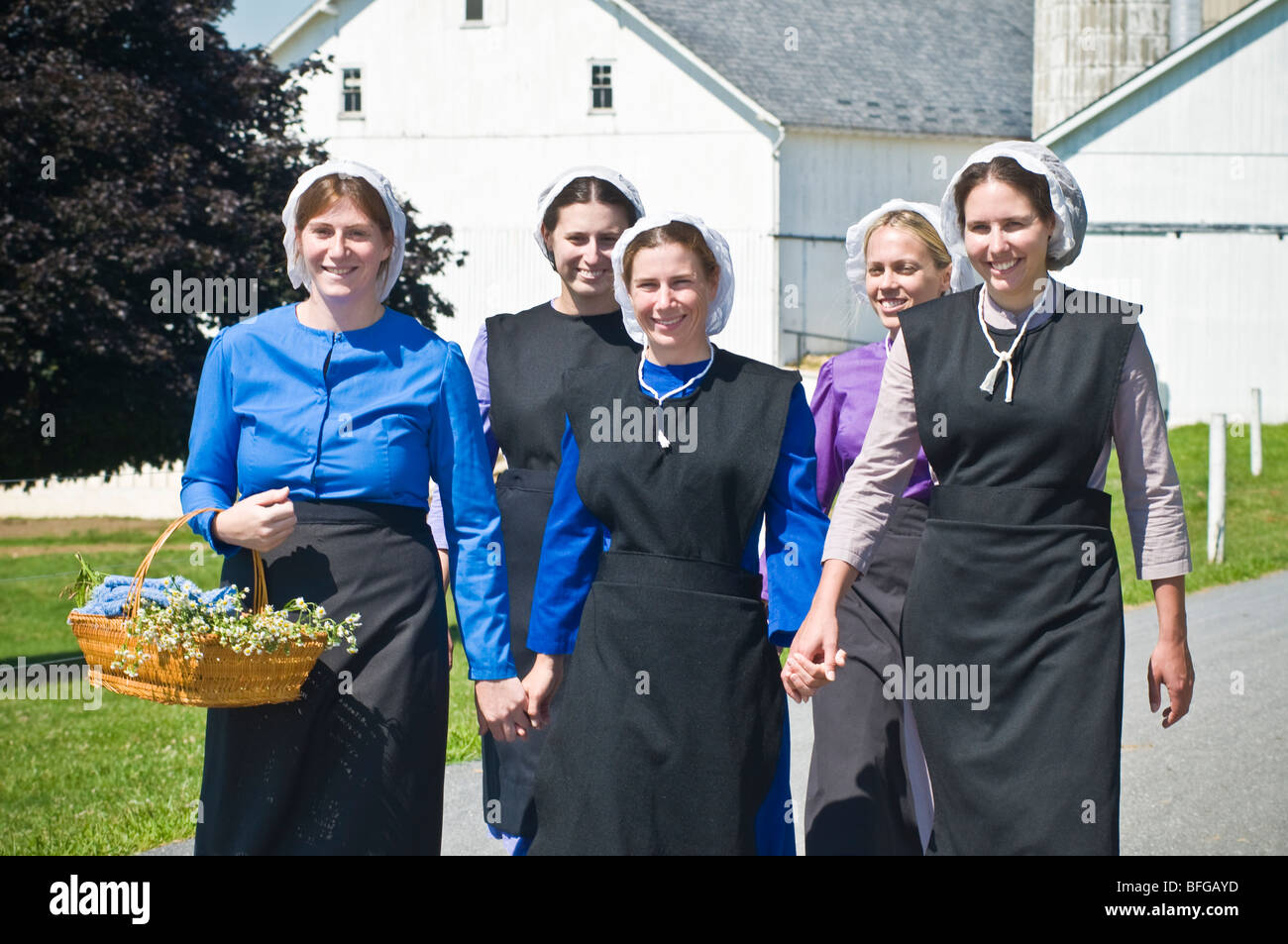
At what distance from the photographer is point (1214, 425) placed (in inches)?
646

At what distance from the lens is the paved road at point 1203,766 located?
6848 mm

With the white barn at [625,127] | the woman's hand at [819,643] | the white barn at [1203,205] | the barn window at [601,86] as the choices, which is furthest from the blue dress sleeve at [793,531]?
the barn window at [601,86]

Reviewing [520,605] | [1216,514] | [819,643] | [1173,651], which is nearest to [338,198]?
[520,605]

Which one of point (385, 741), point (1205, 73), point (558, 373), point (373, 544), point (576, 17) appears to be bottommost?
point (385, 741)

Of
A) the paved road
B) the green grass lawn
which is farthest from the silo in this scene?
the paved road

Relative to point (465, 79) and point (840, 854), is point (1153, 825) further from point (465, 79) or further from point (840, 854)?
point (465, 79)

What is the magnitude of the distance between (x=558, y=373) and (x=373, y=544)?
1.33m

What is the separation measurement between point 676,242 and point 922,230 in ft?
4.01

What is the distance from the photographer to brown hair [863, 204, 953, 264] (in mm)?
5508

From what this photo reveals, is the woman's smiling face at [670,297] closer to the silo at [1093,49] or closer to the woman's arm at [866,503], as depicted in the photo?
the woman's arm at [866,503]

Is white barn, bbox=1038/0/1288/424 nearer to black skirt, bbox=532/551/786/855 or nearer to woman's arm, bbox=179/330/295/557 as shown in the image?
black skirt, bbox=532/551/786/855

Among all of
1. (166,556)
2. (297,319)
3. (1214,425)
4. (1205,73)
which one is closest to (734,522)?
(297,319)

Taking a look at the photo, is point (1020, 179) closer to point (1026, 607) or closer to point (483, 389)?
point (1026, 607)

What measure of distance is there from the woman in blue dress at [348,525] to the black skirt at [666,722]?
34cm
